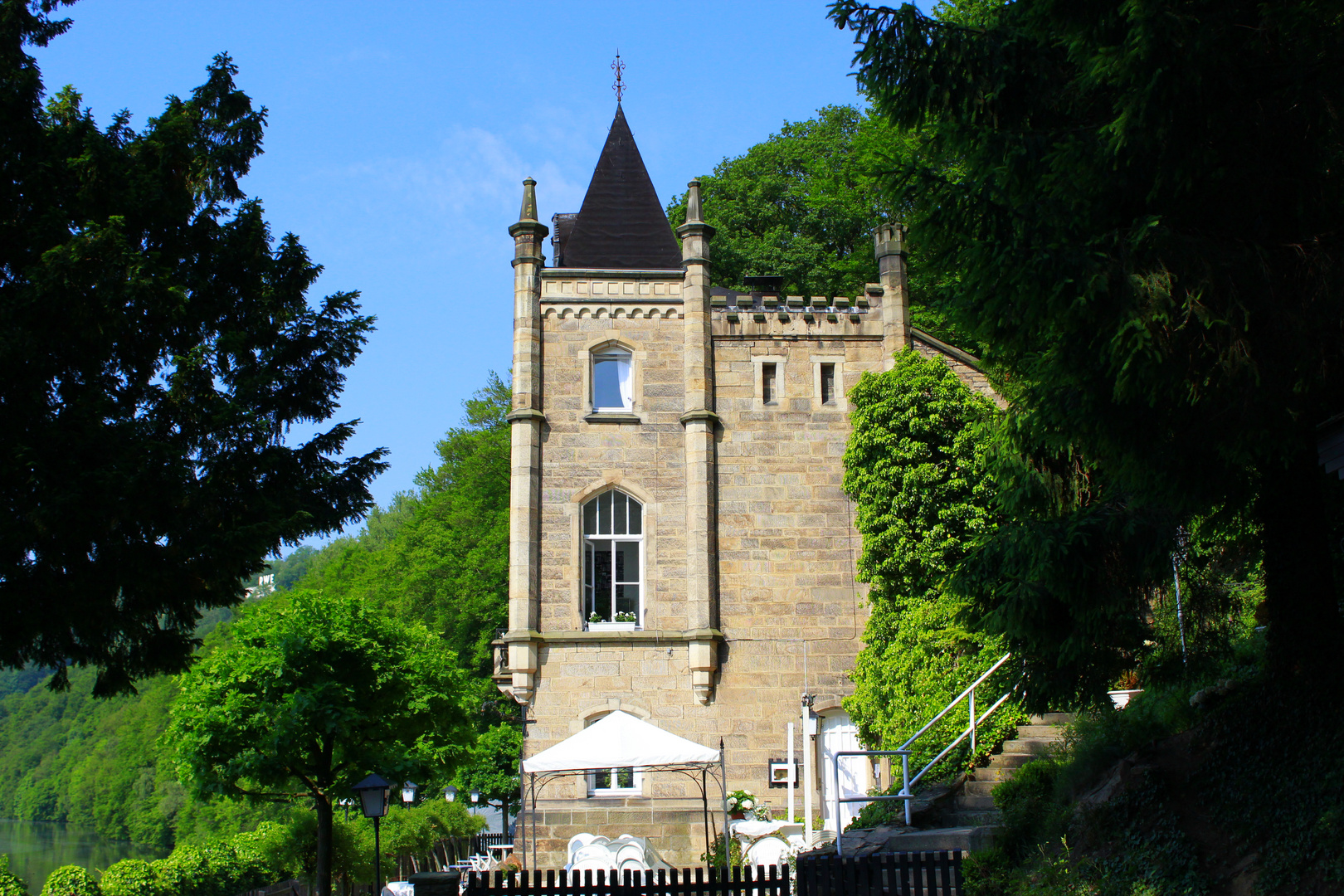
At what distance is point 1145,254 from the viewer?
280 inches

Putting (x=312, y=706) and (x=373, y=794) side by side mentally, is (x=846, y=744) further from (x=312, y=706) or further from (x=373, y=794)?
(x=312, y=706)

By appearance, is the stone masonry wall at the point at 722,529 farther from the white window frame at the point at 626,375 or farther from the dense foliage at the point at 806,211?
the dense foliage at the point at 806,211

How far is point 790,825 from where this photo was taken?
17250 mm

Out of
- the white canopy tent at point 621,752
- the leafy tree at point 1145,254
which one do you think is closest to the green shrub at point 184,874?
the white canopy tent at point 621,752

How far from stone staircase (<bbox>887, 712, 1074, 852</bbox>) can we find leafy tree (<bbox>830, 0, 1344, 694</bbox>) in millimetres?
2376

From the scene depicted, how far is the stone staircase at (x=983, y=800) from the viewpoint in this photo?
10289 mm

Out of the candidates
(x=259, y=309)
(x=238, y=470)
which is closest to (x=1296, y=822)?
(x=238, y=470)

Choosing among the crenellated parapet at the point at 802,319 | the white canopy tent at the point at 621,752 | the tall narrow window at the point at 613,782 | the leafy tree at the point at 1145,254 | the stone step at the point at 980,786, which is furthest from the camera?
the crenellated parapet at the point at 802,319

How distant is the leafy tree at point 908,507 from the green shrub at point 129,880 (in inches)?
421

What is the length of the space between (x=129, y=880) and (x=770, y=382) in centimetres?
1326

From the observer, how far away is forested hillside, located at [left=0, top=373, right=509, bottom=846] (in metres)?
34.5

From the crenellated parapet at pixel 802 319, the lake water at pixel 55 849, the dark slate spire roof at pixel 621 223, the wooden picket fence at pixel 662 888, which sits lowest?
the lake water at pixel 55 849

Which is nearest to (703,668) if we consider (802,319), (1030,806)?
(802,319)

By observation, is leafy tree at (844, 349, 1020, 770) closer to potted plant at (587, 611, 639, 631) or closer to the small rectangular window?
potted plant at (587, 611, 639, 631)
